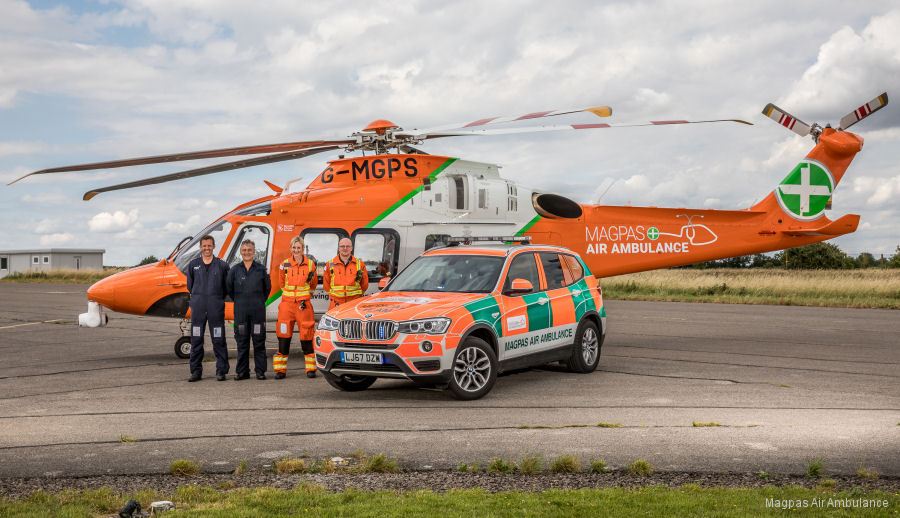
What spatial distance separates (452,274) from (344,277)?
1.79m

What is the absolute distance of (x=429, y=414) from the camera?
8.10 meters

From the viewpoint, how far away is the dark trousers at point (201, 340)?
34.7 ft

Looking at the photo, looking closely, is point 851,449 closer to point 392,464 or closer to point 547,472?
point 547,472

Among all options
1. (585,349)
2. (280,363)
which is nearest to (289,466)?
(280,363)

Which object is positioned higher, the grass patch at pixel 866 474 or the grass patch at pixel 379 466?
the grass patch at pixel 379 466

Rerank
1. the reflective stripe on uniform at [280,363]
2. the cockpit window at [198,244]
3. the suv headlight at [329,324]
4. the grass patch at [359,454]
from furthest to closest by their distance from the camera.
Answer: the cockpit window at [198,244] → the reflective stripe on uniform at [280,363] → the suv headlight at [329,324] → the grass patch at [359,454]

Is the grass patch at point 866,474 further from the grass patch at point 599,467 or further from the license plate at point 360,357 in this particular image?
the license plate at point 360,357

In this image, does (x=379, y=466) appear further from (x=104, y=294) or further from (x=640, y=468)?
(x=104, y=294)

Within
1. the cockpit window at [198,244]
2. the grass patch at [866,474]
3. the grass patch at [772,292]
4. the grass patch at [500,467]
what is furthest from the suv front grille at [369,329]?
the grass patch at [772,292]

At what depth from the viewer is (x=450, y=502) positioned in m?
4.96

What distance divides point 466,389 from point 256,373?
3504 millimetres

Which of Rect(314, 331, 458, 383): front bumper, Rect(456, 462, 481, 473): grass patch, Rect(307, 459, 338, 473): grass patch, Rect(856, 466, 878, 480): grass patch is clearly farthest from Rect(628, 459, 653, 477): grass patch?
Rect(314, 331, 458, 383): front bumper

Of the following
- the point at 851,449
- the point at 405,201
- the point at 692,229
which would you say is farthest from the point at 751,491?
the point at 692,229

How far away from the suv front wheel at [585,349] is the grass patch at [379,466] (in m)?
5.37
